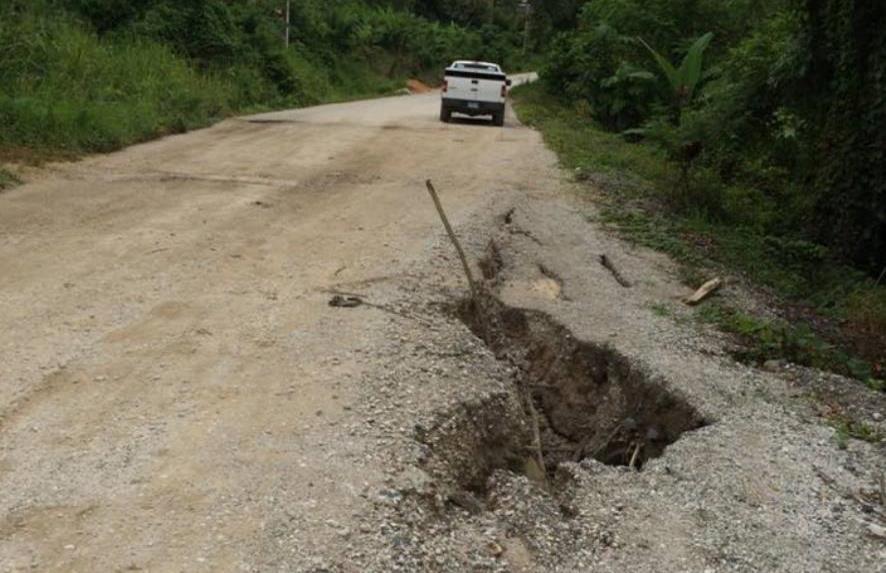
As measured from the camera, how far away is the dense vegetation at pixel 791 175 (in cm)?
715

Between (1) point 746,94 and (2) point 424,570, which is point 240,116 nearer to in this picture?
(1) point 746,94

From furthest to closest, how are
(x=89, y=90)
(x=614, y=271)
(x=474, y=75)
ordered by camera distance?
1. (x=474, y=75)
2. (x=89, y=90)
3. (x=614, y=271)

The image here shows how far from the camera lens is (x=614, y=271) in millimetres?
7602

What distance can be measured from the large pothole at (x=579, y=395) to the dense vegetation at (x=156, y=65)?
7.45 meters

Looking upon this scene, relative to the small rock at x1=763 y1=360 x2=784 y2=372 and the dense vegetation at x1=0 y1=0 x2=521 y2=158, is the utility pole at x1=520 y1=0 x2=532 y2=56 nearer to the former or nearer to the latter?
the dense vegetation at x1=0 y1=0 x2=521 y2=158

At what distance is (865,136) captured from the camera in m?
8.42

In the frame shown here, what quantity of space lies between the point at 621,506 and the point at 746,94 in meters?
8.11

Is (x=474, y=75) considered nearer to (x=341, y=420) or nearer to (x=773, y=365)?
(x=773, y=365)

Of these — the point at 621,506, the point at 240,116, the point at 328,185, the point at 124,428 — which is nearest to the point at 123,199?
the point at 328,185

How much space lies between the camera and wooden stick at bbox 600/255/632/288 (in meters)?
7.27

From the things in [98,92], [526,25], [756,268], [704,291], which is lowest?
[756,268]

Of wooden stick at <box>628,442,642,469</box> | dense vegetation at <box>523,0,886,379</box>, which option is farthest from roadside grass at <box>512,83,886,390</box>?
wooden stick at <box>628,442,642,469</box>

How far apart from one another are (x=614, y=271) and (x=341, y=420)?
13.5ft

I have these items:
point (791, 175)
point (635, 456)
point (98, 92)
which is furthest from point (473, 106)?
point (635, 456)
